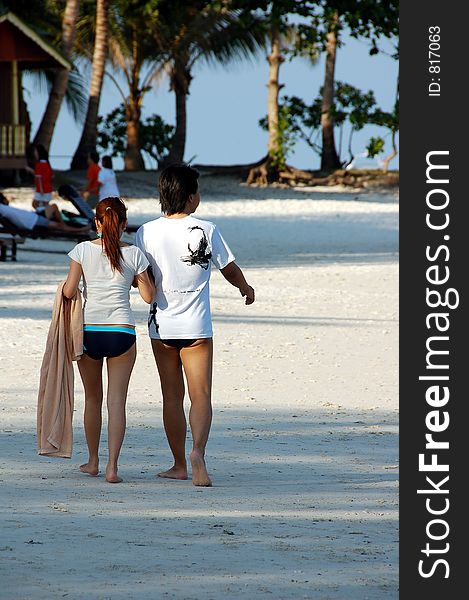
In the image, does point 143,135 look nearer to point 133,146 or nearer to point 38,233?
point 133,146

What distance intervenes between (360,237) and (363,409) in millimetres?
18581

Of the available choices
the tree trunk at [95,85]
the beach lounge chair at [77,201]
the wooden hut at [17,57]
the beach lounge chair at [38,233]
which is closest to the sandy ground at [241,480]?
the beach lounge chair at [38,233]

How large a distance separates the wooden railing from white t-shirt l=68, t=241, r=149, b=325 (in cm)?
2743

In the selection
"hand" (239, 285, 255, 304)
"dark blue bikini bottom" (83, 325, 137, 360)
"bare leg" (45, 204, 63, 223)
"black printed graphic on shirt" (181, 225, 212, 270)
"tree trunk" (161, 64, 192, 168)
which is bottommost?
"dark blue bikini bottom" (83, 325, 137, 360)

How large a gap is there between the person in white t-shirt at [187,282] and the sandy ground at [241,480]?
21.7 inches

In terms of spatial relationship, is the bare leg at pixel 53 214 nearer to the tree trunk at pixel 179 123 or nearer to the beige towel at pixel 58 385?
the beige towel at pixel 58 385

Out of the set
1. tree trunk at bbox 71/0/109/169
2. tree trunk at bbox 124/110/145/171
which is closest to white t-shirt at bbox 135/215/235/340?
tree trunk at bbox 71/0/109/169

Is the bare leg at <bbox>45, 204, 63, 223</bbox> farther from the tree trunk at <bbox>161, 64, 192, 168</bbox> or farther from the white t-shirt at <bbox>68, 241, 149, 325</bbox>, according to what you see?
the tree trunk at <bbox>161, 64, 192, 168</bbox>

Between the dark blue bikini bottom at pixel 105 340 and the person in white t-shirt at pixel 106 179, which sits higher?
the person in white t-shirt at pixel 106 179

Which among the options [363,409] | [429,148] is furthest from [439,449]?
[363,409]

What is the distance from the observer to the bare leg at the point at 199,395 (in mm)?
7125

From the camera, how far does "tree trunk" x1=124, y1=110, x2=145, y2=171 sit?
47.5 meters

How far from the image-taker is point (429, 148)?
5.88 meters

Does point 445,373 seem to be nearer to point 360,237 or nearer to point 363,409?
point 363,409
